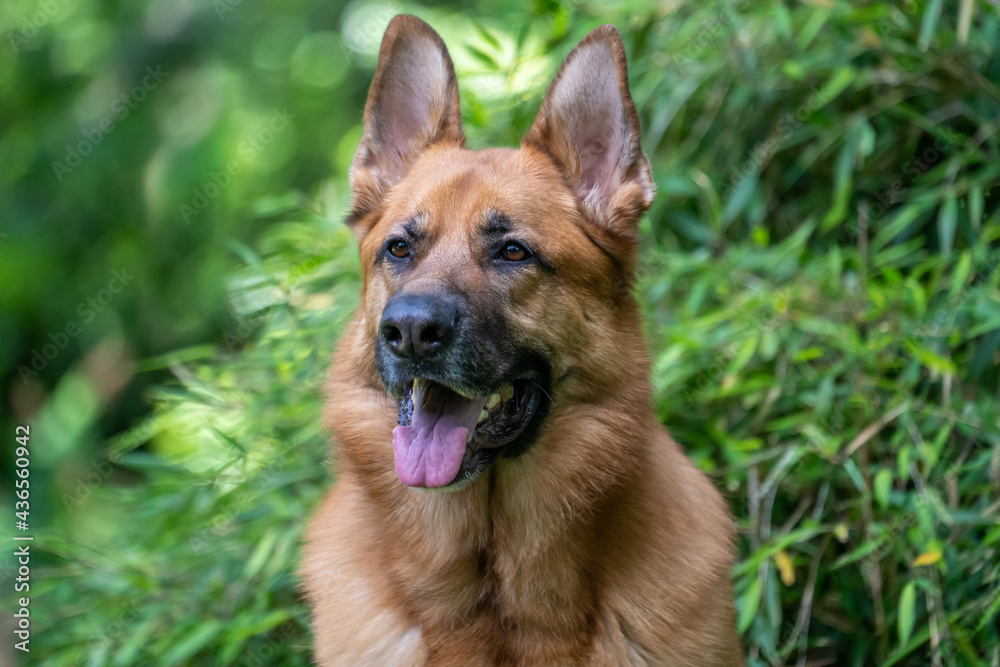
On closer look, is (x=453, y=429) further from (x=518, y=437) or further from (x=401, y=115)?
(x=401, y=115)

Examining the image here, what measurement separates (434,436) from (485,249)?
65 centimetres

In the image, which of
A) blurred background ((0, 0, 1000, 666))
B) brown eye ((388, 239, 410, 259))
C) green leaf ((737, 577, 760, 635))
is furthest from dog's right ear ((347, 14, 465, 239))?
green leaf ((737, 577, 760, 635))

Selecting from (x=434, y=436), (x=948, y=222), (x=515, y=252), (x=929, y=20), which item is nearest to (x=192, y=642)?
(x=434, y=436)

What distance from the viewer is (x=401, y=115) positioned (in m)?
3.46

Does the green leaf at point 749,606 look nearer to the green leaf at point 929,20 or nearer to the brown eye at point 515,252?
the brown eye at point 515,252

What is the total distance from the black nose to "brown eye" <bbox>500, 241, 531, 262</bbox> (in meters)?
0.41

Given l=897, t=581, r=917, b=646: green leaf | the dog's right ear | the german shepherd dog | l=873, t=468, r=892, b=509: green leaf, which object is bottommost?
l=897, t=581, r=917, b=646: green leaf

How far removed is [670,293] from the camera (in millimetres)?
5332

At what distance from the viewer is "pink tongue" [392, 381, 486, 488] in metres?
2.71

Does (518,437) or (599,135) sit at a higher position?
(599,135)

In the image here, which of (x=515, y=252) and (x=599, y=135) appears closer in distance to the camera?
(x=515, y=252)

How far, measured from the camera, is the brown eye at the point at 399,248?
3092 mm

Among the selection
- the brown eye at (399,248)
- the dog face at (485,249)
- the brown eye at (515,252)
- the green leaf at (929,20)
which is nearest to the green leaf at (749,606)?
the dog face at (485,249)

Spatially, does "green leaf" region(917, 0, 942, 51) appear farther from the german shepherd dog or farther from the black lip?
the black lip
